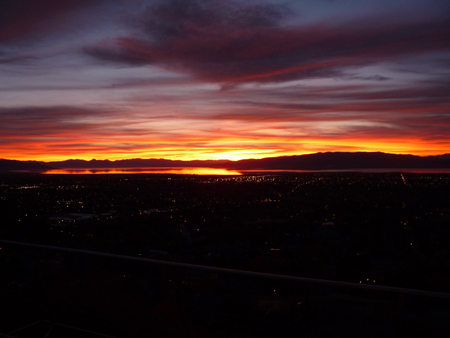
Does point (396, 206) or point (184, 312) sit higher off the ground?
point (184, 312)

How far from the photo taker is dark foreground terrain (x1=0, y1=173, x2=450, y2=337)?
3531 millimetres

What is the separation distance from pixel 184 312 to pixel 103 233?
30.7 m

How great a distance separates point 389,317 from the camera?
3.24 metres

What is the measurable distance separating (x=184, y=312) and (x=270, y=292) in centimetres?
119

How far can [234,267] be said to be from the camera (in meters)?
19.3

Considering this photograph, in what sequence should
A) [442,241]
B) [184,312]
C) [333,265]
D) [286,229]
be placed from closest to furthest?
[184,312], [333,265], [442,241], [286,229]

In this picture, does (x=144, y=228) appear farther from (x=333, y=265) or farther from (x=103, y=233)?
(x=333, y=265)

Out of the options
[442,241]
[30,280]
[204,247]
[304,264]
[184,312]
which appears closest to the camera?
[184,312]

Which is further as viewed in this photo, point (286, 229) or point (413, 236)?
point (286, 229)

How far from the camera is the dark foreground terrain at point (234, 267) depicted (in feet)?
11.6

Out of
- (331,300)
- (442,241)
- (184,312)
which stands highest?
(184,312)

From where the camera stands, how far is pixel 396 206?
50.8 metres

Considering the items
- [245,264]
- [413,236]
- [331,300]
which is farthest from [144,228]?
[331,300]

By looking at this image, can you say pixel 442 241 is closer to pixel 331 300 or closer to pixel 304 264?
pixel 304 264
